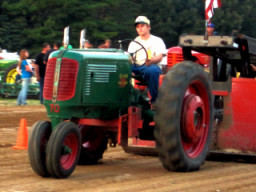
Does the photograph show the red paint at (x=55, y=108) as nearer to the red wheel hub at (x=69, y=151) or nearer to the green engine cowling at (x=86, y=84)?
the green engine cowling at (x=86, y=84)

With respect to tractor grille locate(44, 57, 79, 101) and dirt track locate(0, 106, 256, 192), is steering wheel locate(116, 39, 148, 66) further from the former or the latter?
dirt track locate(0, 106, 256, 192)

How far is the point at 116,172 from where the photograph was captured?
7.34 m

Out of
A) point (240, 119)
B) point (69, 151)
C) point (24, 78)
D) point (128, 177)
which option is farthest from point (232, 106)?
point (24, 78)

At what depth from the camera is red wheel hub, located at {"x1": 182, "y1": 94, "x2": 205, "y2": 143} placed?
728 centimetres

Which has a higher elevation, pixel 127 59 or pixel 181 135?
pixel 127 59

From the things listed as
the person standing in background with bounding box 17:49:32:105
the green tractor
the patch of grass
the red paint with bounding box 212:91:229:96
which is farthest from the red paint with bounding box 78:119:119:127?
the patch of grass

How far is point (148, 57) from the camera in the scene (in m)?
7.87

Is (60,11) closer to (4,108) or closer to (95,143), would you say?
(4,108)

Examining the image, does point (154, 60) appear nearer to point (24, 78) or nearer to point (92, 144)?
point (92, 144)

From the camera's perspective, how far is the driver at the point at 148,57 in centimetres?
765

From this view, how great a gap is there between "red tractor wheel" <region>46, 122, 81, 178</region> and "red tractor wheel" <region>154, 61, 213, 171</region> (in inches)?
33.4

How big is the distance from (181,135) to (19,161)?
2.03 m

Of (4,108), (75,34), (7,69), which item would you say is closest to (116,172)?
(4,108)

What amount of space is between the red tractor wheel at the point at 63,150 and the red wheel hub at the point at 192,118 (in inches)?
46.8
